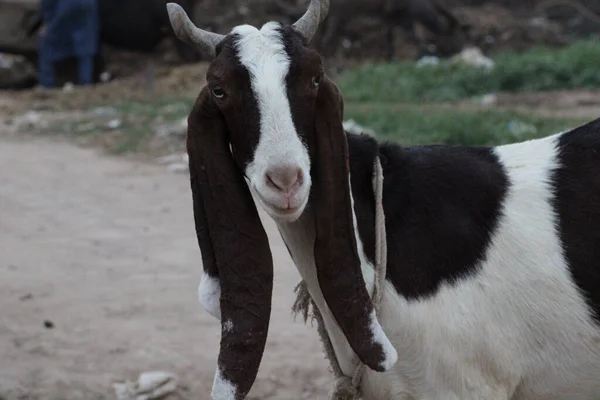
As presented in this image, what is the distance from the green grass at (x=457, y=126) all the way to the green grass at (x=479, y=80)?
1552 mm

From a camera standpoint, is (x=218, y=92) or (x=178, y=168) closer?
(x=218, y=92)

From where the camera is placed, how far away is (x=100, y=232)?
7.01 meters

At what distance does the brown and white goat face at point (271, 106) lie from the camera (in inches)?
101

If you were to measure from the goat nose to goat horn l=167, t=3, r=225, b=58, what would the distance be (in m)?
0.47

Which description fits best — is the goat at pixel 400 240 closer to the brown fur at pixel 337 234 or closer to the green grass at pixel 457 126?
the brown fur at pixel 337 234

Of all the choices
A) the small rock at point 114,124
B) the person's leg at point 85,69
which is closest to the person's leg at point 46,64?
the person's leg at point 85,69

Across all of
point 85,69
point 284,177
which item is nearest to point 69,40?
point 85,69

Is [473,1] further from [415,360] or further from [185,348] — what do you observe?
[415,360]

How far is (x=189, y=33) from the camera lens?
282 cm

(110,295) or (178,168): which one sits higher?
(110,295)

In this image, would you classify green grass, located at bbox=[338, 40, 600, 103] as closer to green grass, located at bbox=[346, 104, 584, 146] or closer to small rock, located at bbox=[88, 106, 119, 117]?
green grass, located at bbox=[346, 104, 584, 146]

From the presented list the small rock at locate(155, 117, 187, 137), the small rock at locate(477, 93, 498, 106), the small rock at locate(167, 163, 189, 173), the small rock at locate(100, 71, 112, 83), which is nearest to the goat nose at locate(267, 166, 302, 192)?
the small rock at locate(167, 163, 189, 173)

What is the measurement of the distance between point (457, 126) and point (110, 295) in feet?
13.8

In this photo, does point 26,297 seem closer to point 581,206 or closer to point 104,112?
point 581,206
